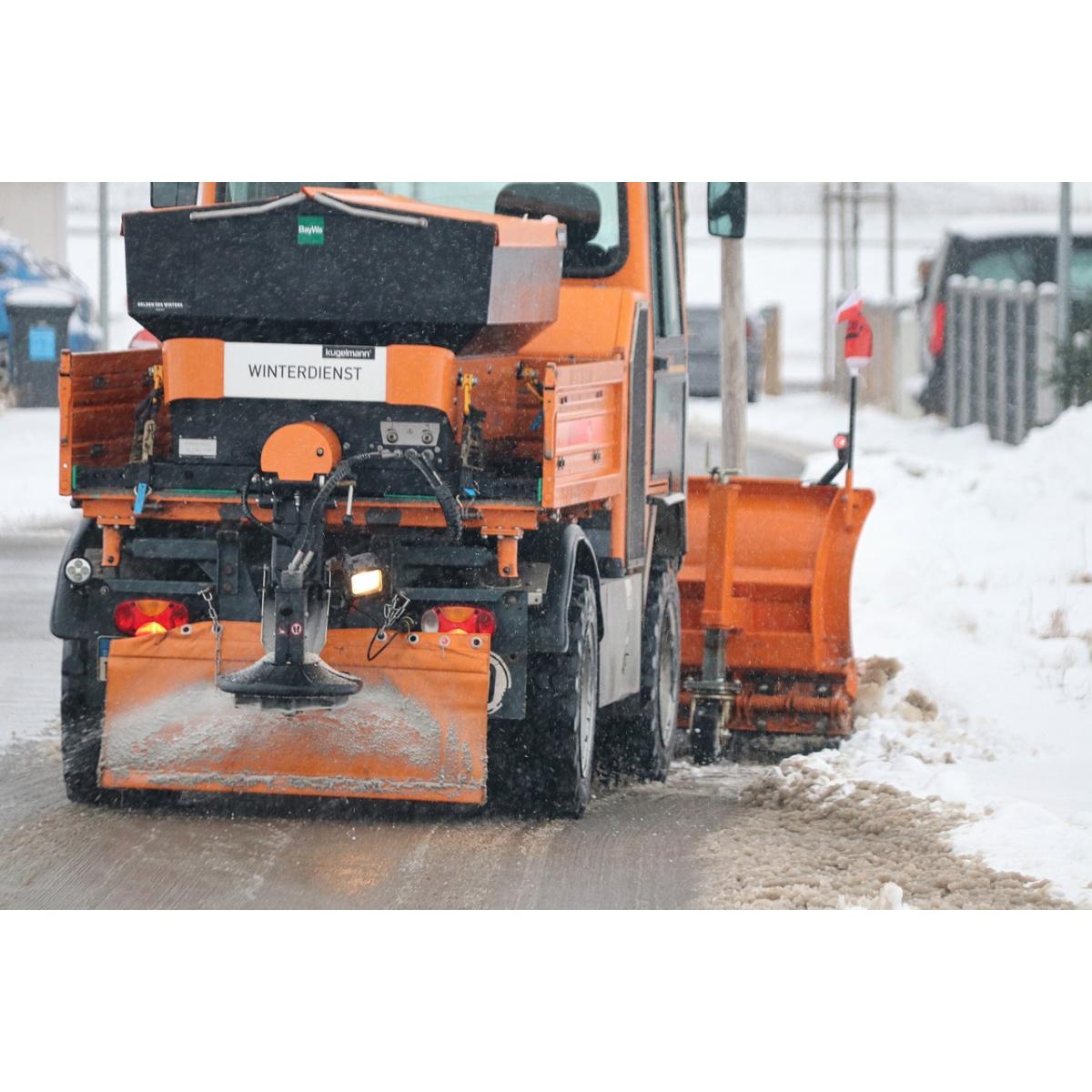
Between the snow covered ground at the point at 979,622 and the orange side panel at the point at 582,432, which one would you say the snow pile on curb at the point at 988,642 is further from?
the orange side panel at the point at 582,432

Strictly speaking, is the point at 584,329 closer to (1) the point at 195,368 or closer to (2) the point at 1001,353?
(1) the point at 195,368

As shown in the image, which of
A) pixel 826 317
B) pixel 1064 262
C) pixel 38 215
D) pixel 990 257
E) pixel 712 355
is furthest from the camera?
pixel 826 317

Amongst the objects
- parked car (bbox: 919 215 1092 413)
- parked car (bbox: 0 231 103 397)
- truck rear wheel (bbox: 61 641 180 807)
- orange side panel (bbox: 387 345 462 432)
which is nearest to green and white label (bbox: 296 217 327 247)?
orange side panel (bbox: 387 345 462 432)

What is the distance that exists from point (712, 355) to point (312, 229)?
26.0 m

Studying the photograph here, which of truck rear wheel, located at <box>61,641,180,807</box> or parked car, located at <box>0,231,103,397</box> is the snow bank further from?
truck rear wheel, located at <box>61,641,180,807</box>

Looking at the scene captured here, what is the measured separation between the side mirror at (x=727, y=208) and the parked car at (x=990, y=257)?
1583 centimetres

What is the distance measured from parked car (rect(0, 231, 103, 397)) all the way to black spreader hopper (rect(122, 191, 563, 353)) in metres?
15.3

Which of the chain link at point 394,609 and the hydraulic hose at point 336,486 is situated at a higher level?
the hydraulic hose at point 336,486

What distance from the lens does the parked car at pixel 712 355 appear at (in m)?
31.8

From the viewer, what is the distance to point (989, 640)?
12.5m

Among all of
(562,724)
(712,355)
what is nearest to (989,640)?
(562,724)

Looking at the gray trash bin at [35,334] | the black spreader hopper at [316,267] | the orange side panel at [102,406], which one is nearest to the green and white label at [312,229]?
the black spreader hopper at [316,267]

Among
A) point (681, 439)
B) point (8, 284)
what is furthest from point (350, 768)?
point (8, 284)

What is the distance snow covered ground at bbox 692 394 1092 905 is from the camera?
26.2ft
